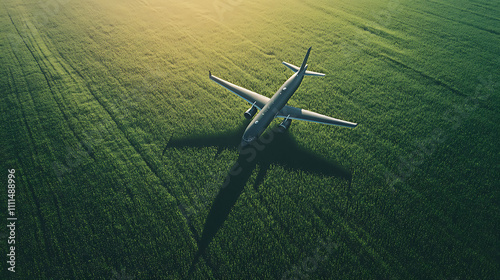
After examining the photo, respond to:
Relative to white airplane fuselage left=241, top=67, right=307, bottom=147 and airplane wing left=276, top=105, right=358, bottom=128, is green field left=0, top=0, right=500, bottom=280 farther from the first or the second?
white airplane fuselage left=241, top=67, right=307, bottom=147

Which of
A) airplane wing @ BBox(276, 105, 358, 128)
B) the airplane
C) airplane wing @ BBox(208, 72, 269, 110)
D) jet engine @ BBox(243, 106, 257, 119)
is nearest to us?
the airplane

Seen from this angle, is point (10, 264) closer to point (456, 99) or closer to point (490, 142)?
point (490, 142)

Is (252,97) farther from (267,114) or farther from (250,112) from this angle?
(267,114)

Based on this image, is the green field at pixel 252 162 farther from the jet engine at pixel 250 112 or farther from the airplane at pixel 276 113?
the airplane at pixel 276 113

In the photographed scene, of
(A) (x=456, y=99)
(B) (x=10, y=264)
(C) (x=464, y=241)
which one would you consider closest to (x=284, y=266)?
(C) (x=464, y=241)

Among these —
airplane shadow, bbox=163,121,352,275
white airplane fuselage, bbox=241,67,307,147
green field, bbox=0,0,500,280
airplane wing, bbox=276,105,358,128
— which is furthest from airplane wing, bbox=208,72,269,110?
airplane shadow, bbox=163,121,352,275

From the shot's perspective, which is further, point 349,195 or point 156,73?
point 156,73

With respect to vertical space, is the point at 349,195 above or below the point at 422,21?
below
